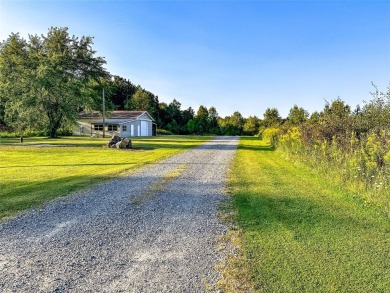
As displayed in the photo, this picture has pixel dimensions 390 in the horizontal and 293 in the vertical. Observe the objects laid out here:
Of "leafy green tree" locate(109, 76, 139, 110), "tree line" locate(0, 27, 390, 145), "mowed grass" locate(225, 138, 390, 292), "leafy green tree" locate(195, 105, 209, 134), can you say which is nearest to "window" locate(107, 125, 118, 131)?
"tree line" locate(0, 27, 390, 145)

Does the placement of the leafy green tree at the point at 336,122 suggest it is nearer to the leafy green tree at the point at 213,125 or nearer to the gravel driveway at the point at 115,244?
the gravel driveway at the point at 115,244

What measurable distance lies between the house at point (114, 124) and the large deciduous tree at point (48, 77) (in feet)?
28.2

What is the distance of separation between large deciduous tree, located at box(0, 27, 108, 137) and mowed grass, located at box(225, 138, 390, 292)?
24.6 metres

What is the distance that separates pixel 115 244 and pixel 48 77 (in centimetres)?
2585

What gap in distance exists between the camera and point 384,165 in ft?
19.2

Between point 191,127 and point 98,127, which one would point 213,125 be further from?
point 98,127

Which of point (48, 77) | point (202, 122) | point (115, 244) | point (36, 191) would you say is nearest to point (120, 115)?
point (48, 77)

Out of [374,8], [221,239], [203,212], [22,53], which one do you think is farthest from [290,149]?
[22,53]

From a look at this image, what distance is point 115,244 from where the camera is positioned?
3.56 meters

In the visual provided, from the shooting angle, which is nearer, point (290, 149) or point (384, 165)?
point (384, 165)

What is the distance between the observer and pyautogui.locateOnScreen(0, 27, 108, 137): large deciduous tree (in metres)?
25.4

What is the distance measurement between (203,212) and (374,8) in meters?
11.3

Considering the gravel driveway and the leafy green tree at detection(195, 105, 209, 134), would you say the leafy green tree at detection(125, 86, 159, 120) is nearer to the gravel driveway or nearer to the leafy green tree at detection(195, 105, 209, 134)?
the leafy green tree at detection(195, 105, 209, 134)

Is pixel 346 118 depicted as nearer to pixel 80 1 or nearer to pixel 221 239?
pixel 221 239
